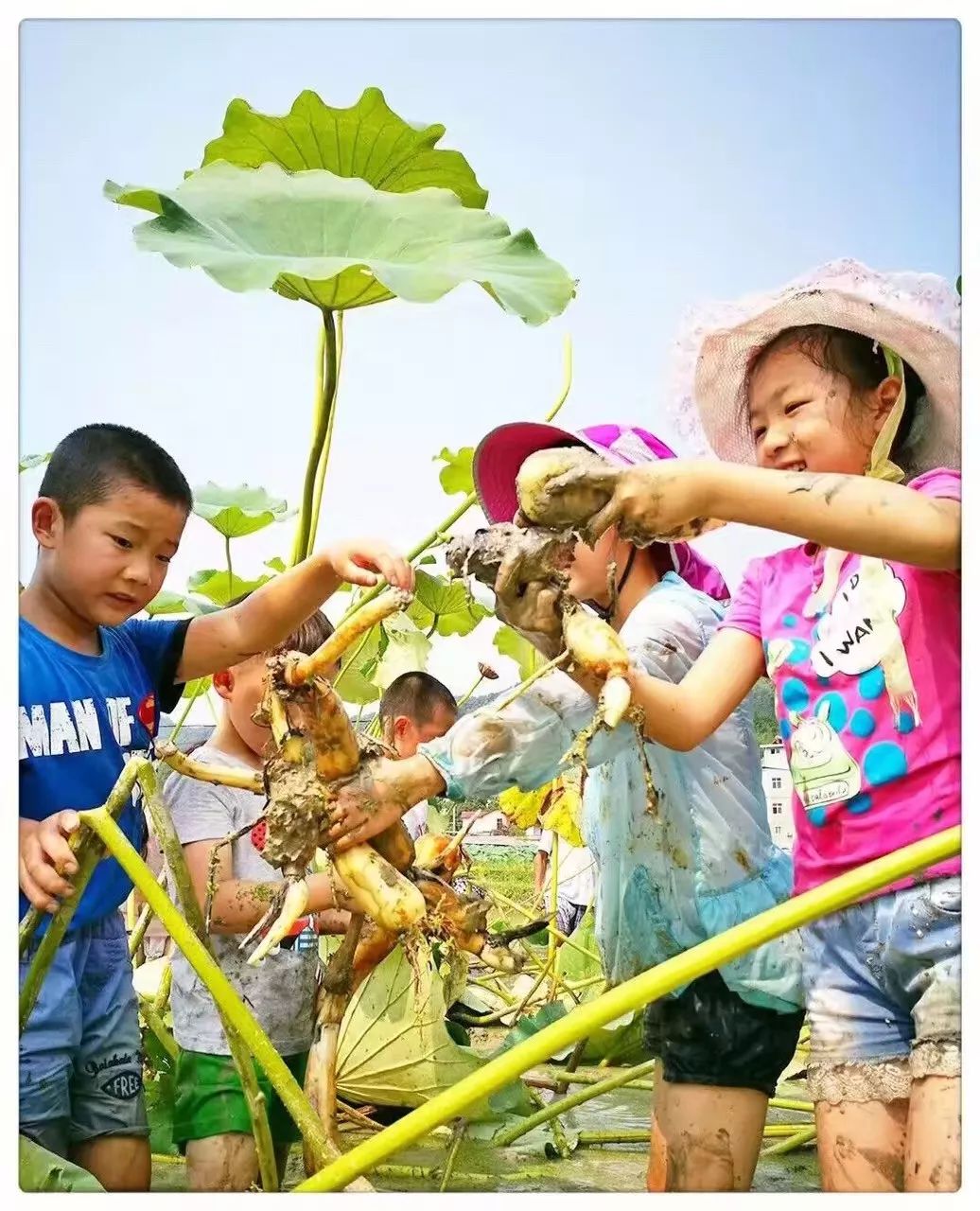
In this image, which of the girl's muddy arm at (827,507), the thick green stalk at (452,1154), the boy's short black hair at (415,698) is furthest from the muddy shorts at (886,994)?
the boy's short black hair at (415,698)

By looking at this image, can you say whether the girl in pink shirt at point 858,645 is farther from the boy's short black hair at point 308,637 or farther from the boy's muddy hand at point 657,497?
the boy's short black hair at point 308,637

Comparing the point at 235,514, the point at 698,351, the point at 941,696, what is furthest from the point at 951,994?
the point at 235,514

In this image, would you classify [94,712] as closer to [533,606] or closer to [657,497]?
[533,606]

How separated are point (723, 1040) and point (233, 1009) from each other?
0.50 m

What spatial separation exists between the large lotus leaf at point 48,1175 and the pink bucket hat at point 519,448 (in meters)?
0.64

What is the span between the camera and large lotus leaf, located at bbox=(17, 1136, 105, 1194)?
0.97 m

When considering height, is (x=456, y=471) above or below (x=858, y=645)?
above

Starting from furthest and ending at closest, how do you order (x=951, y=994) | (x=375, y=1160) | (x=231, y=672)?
(x=231, y=672) < (x=951, y=994) < (x=375, y=1160)

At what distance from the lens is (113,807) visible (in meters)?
1.00

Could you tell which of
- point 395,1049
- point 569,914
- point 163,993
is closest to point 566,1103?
point 395,1049

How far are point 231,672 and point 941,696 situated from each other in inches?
35.0

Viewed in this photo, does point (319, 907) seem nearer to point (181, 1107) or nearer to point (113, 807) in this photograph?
point (181, 1107)

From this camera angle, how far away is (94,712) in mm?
1228

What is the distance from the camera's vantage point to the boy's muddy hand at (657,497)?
0.89 meters
